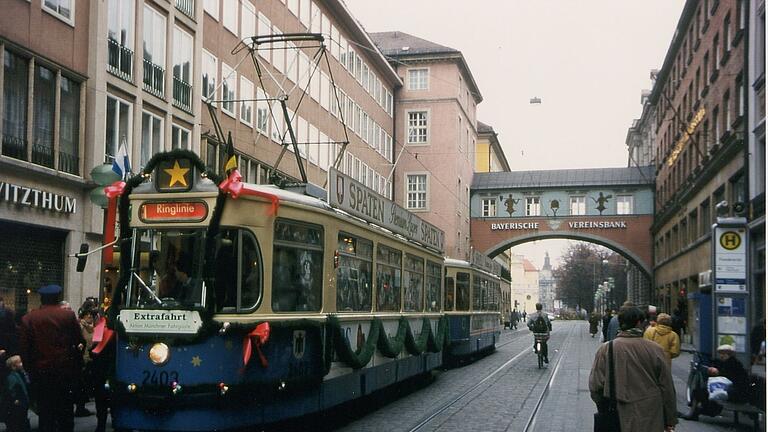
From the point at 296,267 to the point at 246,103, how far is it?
2240 cm

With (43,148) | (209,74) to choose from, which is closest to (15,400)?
(43,148)

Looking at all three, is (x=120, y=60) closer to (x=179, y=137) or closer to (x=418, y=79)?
(x=179, y=137)

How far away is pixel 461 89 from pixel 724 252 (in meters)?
50.8

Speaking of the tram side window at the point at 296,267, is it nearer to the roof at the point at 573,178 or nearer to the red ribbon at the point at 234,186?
the red ribbon at the point at 234,186

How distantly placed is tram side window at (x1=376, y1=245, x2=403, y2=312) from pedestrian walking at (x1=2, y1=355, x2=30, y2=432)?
17.7 ft

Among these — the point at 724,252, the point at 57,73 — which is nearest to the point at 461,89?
the point at 57,73

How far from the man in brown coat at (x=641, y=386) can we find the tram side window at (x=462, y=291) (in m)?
15.8

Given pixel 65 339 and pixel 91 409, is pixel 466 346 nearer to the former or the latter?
pixel 91 409

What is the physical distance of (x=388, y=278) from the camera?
47.4 ft

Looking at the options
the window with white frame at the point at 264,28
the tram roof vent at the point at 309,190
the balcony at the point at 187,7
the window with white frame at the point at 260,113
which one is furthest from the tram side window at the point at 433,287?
the window with white frame at the point at 264,28

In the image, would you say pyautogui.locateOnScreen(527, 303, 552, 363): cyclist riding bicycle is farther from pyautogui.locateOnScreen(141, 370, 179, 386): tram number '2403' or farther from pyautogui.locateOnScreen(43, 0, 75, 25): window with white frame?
pyautogui.locateOnScreen(141, 370, 179, 386): tram number '2403'

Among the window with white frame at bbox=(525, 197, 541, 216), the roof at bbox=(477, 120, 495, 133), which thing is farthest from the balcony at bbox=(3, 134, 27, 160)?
the roof at bbox=(477, 120, 495, 133)

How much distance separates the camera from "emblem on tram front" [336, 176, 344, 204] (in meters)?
11.9

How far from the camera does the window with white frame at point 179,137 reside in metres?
26.0
